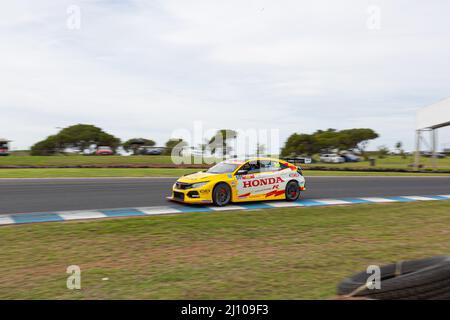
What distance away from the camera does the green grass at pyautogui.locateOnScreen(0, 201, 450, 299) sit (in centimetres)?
510

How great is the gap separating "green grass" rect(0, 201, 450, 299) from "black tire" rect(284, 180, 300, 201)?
2260 millimetres

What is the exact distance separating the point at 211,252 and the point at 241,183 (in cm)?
512

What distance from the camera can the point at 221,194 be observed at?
11.5m

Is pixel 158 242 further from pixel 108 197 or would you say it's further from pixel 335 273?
pixel 108 197

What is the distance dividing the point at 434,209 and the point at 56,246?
938 cm

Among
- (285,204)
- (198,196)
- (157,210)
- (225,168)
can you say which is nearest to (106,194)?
(157,210)

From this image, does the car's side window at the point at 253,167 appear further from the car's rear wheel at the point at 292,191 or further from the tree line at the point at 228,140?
the tree line at the point at 228,140

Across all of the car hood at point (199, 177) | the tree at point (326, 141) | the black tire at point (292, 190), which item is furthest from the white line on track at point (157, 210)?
the tree at point (326, 141)

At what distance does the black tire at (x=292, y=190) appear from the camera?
12602mm

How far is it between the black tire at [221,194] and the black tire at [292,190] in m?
1.88

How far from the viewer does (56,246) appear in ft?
23.0

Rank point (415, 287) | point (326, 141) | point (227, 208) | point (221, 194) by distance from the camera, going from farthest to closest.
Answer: point (326, 141)
point (221, 194)
point (227, 208)
point (415, 287)

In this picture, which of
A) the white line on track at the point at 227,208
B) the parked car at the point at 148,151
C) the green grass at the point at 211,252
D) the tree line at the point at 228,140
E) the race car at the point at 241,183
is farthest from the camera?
the tree line at the point at 228,140

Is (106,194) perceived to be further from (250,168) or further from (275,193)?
(275,193)
